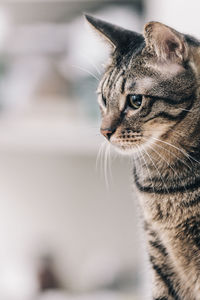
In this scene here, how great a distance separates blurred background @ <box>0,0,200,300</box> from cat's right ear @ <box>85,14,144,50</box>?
49 centimetres

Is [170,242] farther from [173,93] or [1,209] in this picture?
[1,209]

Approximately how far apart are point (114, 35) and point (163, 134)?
176 mm

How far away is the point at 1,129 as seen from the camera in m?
1.37

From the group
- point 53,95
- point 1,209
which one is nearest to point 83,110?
point 53,95

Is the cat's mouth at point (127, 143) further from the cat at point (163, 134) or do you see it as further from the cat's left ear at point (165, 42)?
the cat's left ear at point (165, 42)

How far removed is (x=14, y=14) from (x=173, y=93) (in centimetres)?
106

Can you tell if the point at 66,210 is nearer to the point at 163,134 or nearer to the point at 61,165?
the point at 61,165

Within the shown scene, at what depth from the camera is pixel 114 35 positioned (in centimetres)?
69

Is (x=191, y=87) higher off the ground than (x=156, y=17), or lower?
lower

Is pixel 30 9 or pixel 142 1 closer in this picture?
pixel 142 1

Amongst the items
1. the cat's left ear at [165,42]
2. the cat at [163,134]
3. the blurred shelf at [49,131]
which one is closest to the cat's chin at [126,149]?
the cat at [163,134]

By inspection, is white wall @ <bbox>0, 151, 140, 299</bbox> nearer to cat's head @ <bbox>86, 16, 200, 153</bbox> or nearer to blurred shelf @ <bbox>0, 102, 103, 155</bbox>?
blurred shelf @ <bbox>0, 102, 103, 155</bbox>

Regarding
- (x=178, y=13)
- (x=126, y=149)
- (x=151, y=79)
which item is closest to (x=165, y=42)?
(x=151, y=79)

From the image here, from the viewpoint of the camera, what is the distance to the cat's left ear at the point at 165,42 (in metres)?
0.53
